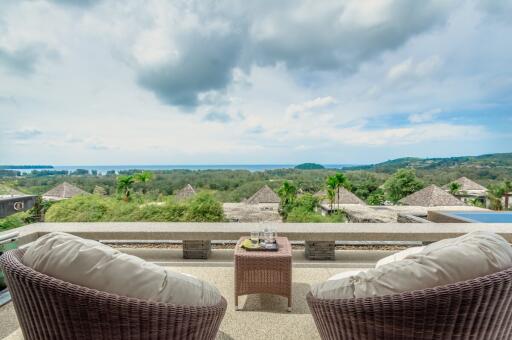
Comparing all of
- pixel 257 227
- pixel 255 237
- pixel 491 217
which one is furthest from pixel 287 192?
pixel 255 237

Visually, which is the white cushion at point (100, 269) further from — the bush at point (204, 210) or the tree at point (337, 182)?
the tree at point (337, 182)

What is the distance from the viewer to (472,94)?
31.4 ft

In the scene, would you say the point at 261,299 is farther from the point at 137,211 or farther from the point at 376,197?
the point at 376,197

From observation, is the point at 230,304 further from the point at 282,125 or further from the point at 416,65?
the point at 282,125

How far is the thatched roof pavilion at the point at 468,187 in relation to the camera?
1625cm

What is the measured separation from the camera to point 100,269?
1.09 meters

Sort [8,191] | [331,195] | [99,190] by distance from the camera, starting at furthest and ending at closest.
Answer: [331,195], [99,190], [8,191]

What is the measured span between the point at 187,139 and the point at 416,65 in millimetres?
11140

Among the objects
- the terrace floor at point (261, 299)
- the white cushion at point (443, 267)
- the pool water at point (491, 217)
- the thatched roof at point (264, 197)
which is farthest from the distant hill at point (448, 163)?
the white cushion at point (443, 267)

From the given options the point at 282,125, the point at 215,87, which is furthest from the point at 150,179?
the point at 282,125

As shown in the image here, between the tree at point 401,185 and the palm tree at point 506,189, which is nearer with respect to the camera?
the palm tree at point 506,189

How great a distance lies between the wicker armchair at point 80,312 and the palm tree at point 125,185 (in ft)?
29.6

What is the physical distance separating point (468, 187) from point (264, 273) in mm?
18520

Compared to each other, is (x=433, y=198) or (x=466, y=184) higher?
(x=466, y=184)
